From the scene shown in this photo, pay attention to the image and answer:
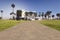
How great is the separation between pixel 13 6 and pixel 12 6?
1031 millimetres

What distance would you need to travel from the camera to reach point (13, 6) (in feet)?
566

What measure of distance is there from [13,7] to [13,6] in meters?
1.24

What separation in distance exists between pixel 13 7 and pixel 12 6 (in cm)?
154

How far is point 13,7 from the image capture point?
172 meters

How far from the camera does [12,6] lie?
566 feet
